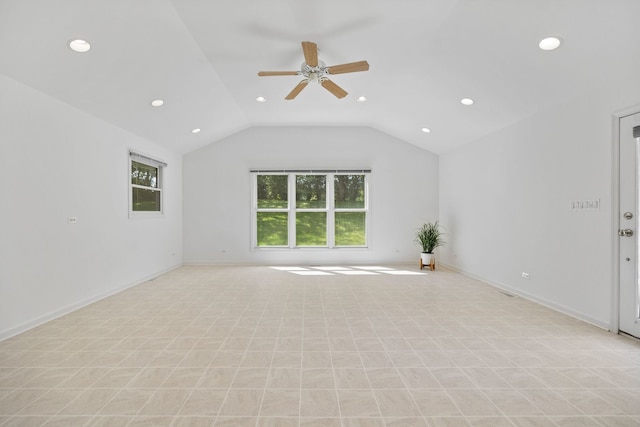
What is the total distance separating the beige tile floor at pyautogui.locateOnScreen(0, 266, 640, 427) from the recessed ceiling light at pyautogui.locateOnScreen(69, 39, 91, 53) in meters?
2.61

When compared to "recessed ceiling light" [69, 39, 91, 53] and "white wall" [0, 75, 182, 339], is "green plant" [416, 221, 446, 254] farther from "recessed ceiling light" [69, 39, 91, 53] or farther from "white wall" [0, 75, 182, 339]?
"recessed ceiling light" [69, 39, 91, 53]

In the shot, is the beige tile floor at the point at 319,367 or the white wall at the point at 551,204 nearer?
the beige tile floor at the point at 319,367

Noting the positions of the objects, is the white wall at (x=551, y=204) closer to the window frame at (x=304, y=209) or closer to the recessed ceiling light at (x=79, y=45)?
the window frame at (x=304, y=209)

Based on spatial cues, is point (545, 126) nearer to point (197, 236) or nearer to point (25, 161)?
point (25, 161)

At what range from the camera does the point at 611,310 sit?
9.75 feet

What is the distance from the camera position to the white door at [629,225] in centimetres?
279

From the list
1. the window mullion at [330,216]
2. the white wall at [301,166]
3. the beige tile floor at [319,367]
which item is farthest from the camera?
the window mullion at [330,216]

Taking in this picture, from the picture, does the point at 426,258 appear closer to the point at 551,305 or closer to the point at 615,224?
the point at 551,305

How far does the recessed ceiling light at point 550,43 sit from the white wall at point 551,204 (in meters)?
0.76

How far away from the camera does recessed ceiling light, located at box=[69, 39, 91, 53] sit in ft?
8.92

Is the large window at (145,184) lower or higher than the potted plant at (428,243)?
higher

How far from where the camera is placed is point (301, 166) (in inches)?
266

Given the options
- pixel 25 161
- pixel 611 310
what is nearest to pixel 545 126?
pixel 611 310

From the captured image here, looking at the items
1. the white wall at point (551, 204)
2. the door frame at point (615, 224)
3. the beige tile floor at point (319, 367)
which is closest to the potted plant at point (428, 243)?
the white wall at point (551, 204)
